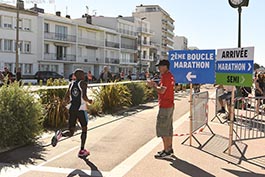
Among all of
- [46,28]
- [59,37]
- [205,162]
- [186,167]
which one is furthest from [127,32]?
[186,167]

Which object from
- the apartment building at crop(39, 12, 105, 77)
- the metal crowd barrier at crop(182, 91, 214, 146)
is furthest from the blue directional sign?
the apartment building at crop(39, 12, 105, 77)

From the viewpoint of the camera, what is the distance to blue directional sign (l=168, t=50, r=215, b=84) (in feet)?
28.3

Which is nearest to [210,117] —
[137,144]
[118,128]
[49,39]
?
[118,128]

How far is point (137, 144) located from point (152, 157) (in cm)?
128

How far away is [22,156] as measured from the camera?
7.30 meters

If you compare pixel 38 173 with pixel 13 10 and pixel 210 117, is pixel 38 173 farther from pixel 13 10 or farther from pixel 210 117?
pixel 13 10

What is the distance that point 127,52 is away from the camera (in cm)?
8506

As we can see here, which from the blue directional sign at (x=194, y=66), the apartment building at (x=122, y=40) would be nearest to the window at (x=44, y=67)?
the apartment building at (x=122, y=40)

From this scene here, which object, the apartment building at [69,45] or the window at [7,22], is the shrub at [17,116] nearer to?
the window at [7,22]

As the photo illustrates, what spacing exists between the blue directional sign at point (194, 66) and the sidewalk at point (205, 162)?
1.55 meters

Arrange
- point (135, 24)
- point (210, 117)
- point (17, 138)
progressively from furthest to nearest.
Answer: point (135, 24) → point (210, 117) → point (17, 138)

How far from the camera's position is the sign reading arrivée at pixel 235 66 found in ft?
25.6

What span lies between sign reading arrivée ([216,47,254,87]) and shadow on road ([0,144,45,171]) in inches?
163

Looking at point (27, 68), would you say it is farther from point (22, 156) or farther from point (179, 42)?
point (179, 42)
